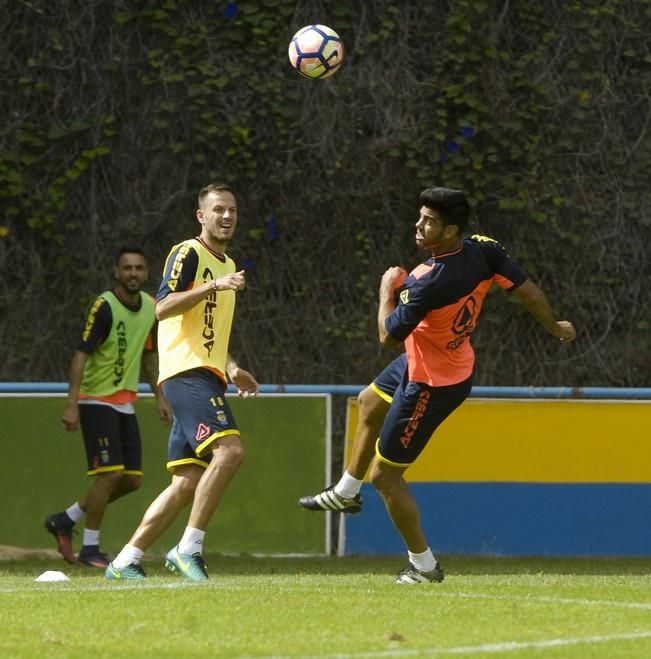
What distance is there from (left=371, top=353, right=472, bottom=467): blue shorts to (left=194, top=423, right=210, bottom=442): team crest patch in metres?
0.98

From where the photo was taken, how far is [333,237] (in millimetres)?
13469

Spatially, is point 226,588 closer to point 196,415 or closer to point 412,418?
point 196,415

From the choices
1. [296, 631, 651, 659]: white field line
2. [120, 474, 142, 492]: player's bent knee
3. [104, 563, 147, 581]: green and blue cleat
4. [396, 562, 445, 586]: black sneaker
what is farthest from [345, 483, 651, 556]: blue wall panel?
[296, 631, 651, 659]: white field line

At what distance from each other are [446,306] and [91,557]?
13.2 feet

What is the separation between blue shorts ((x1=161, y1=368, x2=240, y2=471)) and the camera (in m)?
8.23

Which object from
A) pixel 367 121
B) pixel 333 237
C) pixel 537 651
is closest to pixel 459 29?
pixel 367 121

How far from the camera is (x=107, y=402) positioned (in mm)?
11156

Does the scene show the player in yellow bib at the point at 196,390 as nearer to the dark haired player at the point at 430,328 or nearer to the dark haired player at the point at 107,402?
the dark haired player at the point at 430,328

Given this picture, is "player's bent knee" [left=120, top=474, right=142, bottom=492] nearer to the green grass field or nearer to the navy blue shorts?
the green grass field

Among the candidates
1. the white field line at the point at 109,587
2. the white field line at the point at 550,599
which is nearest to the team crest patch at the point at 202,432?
the white field line at the point at 109,587

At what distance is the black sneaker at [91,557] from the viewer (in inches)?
431

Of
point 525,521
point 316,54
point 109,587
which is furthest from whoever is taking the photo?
point 525,521

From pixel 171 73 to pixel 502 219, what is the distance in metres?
3.20

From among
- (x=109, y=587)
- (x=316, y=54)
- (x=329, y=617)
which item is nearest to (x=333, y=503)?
(x=109, y=587)
